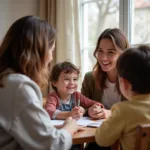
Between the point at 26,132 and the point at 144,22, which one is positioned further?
the point at 144,22

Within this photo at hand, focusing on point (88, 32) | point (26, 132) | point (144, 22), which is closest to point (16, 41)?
point (26, 132)

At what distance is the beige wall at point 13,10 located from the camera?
340 cm

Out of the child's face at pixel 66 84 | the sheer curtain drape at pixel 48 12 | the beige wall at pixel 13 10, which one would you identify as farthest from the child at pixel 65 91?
the beige wall at pixel 13 10

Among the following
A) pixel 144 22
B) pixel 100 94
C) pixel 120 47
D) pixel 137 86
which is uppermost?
pixel 144 22

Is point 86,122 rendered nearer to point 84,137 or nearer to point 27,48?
point 84,137

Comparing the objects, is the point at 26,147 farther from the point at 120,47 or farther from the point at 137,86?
the point at 120,47

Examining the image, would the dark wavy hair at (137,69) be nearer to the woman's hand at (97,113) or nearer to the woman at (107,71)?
the woman's hand at (97,113)

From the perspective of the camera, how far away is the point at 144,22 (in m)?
2.81

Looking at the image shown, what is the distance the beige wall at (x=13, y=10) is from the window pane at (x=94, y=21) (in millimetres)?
715

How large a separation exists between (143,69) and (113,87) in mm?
824

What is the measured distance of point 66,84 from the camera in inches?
73.8

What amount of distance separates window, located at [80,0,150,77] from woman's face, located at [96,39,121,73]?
923 millimetres

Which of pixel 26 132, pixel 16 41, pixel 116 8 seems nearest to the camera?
pixel 26 132

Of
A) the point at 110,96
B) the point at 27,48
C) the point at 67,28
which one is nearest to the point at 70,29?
the point at 67,28
